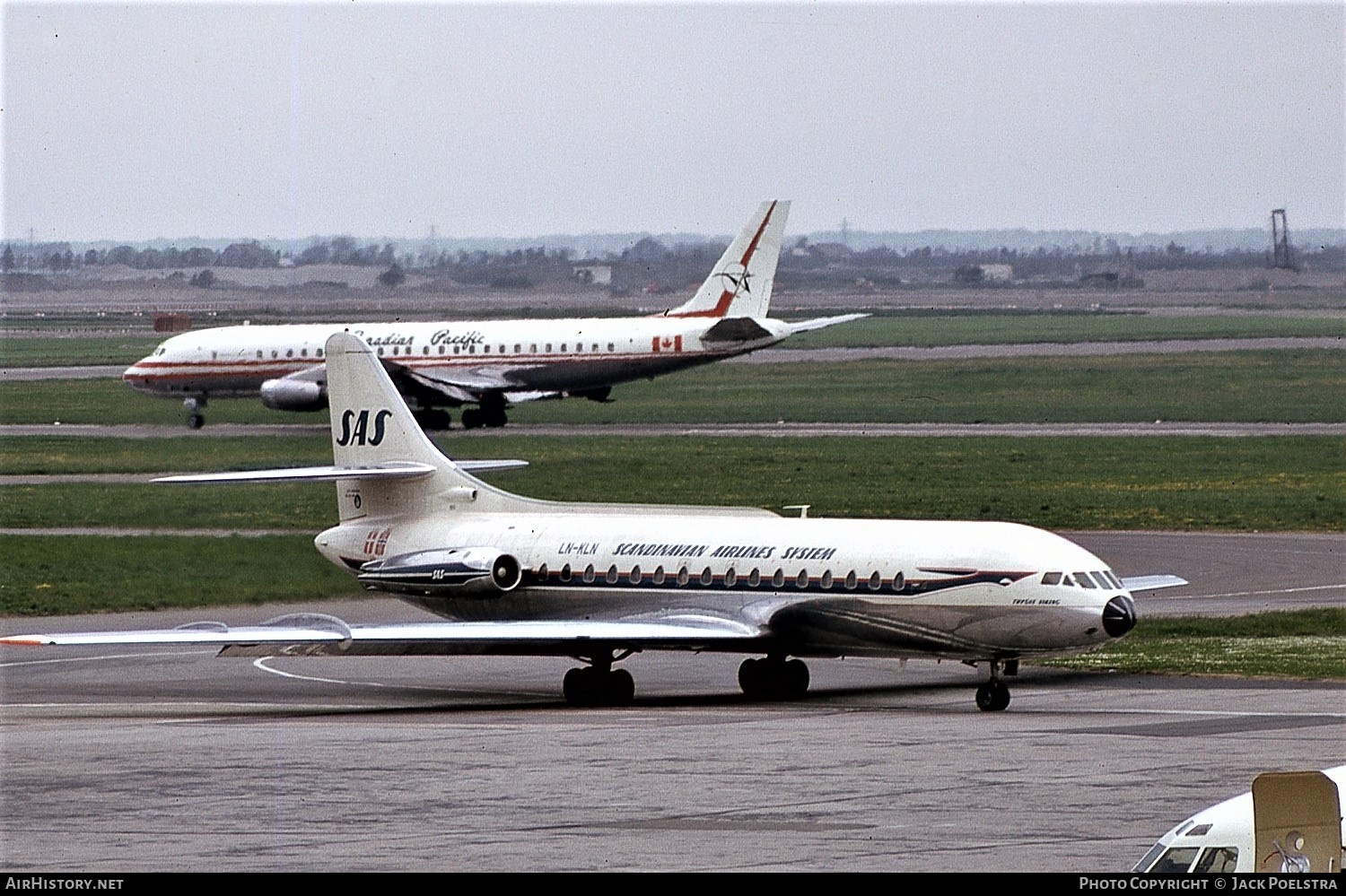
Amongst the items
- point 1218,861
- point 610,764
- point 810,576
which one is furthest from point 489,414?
point 1218,861

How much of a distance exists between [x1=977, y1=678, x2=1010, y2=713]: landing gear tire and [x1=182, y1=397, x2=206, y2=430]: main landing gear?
53.8m

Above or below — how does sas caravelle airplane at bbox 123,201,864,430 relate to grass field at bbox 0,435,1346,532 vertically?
above

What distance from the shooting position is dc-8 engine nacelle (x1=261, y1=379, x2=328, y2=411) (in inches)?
3370

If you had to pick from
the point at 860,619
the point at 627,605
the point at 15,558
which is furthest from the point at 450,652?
the point at 15,558

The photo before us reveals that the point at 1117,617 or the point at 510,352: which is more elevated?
the point at 510,352

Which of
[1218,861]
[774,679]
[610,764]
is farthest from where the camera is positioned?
[774,679]

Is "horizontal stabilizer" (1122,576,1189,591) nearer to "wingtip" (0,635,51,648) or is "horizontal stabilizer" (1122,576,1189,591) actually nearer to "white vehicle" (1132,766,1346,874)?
"wingtip" (0,635,51,648)

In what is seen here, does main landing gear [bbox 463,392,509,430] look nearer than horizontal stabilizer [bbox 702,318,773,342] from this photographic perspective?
No

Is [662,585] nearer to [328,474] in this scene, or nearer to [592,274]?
[328,474]

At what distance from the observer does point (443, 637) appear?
36281mm

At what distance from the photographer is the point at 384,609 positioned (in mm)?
49094

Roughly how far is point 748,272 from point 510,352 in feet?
30.2

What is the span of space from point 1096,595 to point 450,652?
943 centimetres

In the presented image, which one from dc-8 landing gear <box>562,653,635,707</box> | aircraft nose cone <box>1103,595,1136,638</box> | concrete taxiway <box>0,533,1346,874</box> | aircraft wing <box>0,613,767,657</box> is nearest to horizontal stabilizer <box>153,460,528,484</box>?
concrete taxiway <box>0,533,1346,874</box>
